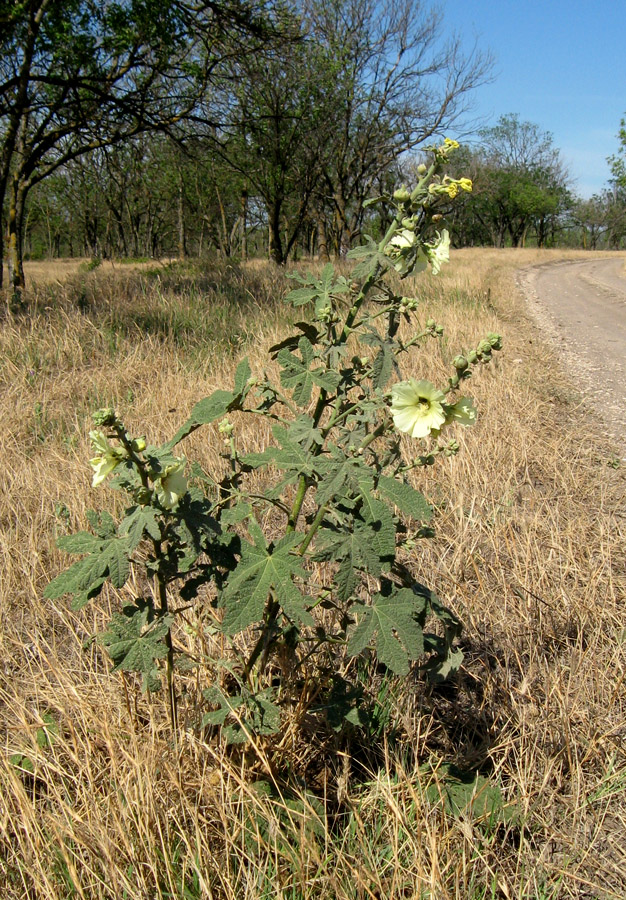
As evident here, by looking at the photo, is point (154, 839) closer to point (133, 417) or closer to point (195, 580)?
point (195, 580)

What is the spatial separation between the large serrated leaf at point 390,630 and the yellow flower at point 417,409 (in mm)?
336

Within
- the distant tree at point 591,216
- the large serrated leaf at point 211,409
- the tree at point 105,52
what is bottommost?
the large serrated leaf at point 211,409

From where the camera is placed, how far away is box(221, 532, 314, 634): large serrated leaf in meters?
1.20

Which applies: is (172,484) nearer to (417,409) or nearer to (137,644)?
(137,644)

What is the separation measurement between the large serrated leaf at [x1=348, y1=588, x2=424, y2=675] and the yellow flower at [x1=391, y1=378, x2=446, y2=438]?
34 centimetres

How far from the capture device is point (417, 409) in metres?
1.27

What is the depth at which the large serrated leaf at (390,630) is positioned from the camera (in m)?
1.23

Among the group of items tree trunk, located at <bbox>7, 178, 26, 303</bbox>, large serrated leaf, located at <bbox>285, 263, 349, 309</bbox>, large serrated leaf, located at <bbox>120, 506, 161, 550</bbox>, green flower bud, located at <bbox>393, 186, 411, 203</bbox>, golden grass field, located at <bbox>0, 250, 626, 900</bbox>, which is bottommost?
golden grass field, located at <bbox>0, 250, 626, 900</bbox>

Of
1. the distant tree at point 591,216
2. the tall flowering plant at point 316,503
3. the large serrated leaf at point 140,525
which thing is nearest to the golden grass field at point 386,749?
the tall flowering plant at point 316,503

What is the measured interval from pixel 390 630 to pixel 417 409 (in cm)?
45

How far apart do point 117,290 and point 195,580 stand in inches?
249

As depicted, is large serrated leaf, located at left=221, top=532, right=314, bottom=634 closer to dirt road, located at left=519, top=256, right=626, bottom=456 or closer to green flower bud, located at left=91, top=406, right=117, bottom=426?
green flower bud, located at left=91, top=406, right=117, bottom=426

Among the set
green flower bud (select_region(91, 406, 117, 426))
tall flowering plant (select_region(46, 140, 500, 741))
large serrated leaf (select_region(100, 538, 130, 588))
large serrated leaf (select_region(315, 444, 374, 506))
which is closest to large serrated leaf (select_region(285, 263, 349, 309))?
tall flowering plant (select_region(46, 140, 500, 741))

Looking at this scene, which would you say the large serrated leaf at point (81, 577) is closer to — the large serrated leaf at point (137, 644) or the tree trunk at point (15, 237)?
the large serrated leaf at point (137, 644)
